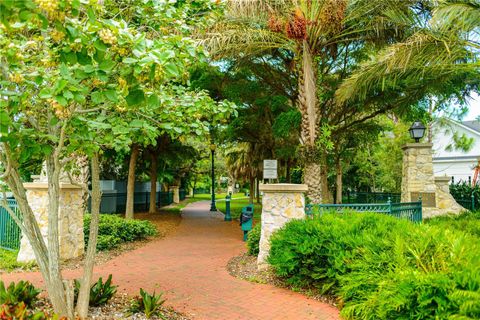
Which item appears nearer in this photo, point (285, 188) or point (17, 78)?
point (17, 78)

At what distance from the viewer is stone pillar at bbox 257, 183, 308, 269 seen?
7336 mm

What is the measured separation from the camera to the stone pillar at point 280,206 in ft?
24.1

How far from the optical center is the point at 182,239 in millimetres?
12086

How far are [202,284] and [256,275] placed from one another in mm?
1177

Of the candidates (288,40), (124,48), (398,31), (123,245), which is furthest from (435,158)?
(124,48)

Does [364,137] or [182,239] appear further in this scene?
[364,137]

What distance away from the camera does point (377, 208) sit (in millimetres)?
8438

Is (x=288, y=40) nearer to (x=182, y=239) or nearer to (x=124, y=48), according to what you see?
(x=182, y=239)

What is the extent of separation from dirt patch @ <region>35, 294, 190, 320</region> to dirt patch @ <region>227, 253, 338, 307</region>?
221 cm

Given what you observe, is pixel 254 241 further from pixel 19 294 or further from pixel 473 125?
pixel 473 125

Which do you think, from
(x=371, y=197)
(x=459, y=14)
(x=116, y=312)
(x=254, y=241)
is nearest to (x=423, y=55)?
(x=459, y=14)

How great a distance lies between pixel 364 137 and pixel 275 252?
12123 millimetres

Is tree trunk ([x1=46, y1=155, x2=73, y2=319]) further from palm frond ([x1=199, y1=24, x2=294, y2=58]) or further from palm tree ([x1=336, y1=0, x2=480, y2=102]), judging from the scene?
palm tree ([x1=336, y1=0, x2=480, y2=102])

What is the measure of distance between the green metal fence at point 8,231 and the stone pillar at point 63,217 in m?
1.53
